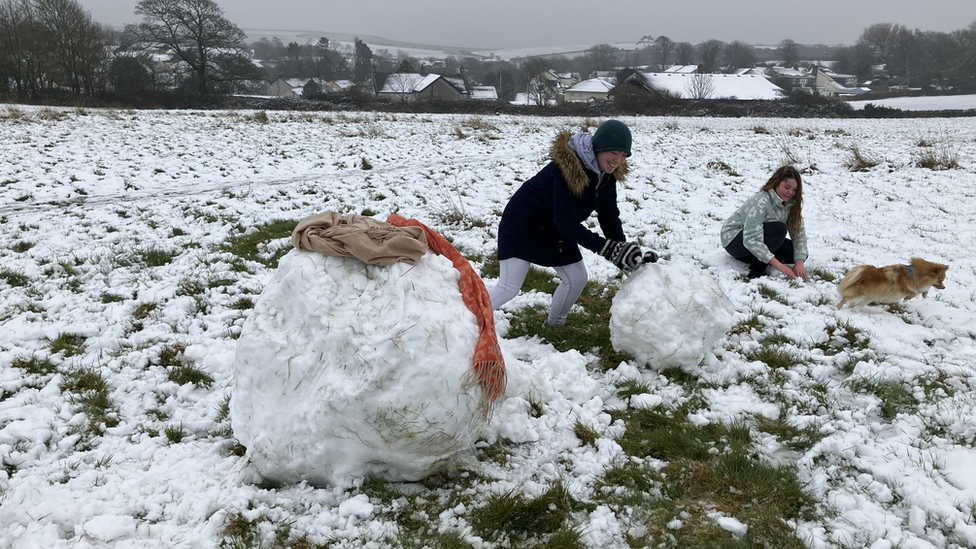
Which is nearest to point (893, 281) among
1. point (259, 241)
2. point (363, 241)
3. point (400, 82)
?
point (363, 241)

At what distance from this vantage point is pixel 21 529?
89.1 inches

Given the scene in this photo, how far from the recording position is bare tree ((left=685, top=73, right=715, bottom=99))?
4588cm

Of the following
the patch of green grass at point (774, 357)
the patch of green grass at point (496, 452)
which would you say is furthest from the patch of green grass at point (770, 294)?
the patch of green grass at point (496, 452)

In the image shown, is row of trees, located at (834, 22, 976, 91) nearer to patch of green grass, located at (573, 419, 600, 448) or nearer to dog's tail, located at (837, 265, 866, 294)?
dog's tail, located at (837, 265, 866, 294)

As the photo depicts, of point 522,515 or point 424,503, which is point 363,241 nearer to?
point 424,503

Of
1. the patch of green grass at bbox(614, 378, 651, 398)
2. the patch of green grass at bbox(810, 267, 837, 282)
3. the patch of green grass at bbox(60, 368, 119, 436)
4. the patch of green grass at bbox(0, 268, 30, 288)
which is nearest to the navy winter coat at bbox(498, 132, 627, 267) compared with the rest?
the patch of green grass at bbox(614, 378, 651, 398)

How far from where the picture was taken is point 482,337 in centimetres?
254

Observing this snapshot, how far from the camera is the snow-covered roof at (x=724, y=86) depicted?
151 feet

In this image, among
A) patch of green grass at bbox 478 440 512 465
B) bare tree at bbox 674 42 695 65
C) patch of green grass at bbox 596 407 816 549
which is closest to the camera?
patch of green grass at bbox 596 407 816 549

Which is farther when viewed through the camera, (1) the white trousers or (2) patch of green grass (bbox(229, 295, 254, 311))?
(2) patch of green grass (bbox(229, 295, 254, 311))

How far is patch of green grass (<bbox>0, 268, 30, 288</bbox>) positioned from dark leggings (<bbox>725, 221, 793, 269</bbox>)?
7.39 m

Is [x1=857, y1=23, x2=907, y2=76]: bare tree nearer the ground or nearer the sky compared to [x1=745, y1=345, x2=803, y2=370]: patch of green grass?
nearer the sky

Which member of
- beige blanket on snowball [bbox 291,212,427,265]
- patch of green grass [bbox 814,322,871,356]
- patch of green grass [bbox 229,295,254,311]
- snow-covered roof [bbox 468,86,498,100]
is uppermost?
snow-covered roof [bbox 468,86,498,100]

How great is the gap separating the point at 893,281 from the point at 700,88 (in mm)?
48160
